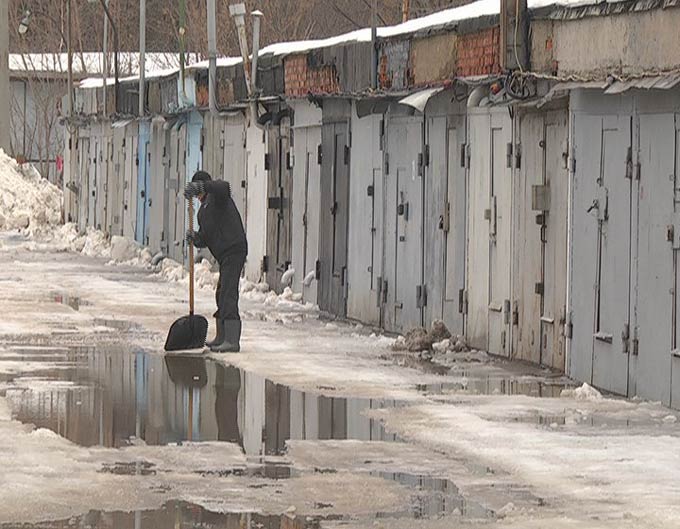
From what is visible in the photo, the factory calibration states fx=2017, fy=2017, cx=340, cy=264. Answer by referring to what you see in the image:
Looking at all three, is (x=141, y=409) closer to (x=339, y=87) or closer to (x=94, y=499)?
(x=94, y=499)

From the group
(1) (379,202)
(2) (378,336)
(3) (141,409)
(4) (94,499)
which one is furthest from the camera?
(1) (379,202)

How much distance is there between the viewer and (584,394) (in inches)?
659

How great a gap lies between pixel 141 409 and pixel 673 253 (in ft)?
14.4

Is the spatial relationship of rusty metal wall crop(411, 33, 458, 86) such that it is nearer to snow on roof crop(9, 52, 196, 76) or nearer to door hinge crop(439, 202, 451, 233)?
door hinge crop(439, 202, 451, 233)

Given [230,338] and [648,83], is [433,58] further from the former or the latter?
[648,83]

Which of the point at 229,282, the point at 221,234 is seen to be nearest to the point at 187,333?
the point at 229,282

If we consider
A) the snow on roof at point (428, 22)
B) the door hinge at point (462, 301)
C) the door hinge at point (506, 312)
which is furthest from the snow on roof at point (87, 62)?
the door hinge at point (506, 312)

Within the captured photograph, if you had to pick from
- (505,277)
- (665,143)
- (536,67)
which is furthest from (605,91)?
(505,277)

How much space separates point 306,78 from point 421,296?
508 cm

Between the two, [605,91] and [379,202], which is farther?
[379,202]

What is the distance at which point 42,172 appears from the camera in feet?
243

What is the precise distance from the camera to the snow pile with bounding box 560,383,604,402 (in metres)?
16.6

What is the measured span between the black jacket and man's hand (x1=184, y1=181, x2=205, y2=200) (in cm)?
7

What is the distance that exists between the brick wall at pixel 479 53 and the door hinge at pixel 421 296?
2.87 m
